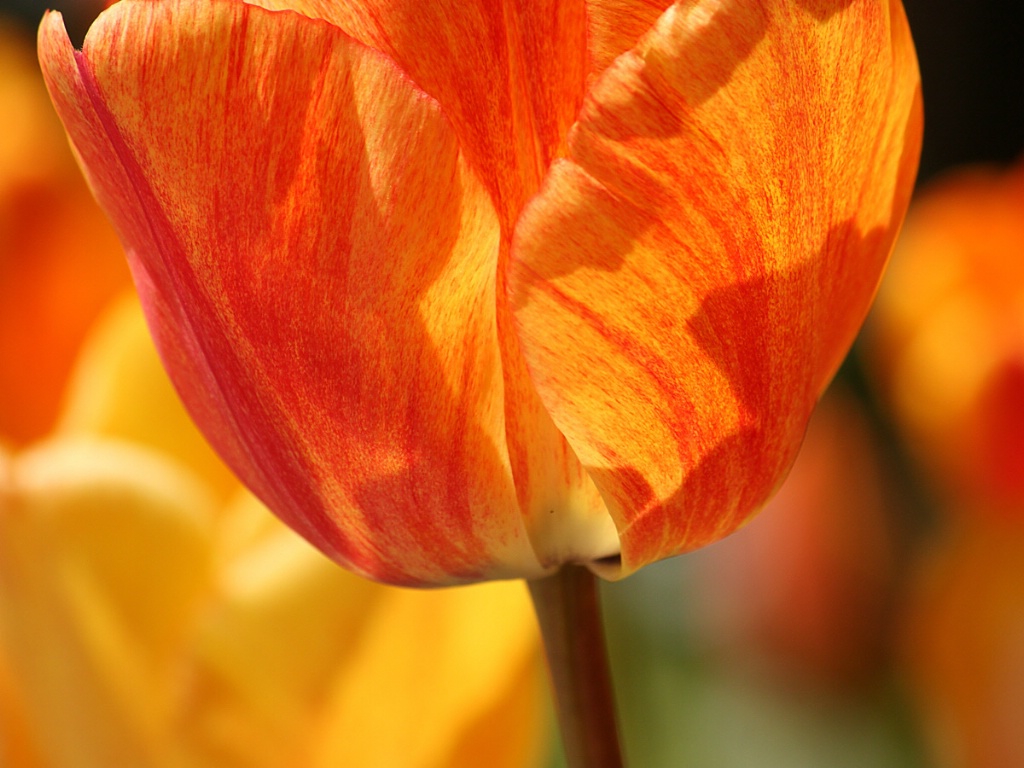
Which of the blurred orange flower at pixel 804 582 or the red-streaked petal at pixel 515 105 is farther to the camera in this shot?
the blurred orange flower at pixel 804 582

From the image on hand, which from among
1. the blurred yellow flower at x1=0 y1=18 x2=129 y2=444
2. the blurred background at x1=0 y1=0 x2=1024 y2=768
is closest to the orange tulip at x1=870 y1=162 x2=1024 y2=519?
the blurred background at x1=0 y1=0 x2=1024 y2=768

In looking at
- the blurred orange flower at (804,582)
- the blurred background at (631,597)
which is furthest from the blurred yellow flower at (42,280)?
the blurred orange flower at (804,582)

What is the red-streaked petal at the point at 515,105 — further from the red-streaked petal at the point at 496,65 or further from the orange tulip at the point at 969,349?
the orange tulip at the point at 969,349

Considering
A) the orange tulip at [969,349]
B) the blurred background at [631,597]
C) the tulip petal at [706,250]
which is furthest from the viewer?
the orange tulip at [969,349]

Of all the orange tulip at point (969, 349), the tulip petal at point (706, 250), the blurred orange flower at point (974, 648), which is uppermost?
the tulip petal at point (706, 250)

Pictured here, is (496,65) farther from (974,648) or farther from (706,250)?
(974,648)

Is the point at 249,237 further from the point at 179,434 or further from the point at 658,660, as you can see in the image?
the point at 658,660

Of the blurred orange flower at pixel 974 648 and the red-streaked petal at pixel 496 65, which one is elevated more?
the red-streaked petal at pixel 496 65

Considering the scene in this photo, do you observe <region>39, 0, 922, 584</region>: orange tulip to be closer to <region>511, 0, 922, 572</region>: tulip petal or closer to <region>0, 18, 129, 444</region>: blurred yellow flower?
<region>511, 0, 922, 572</region>: tulip petal
